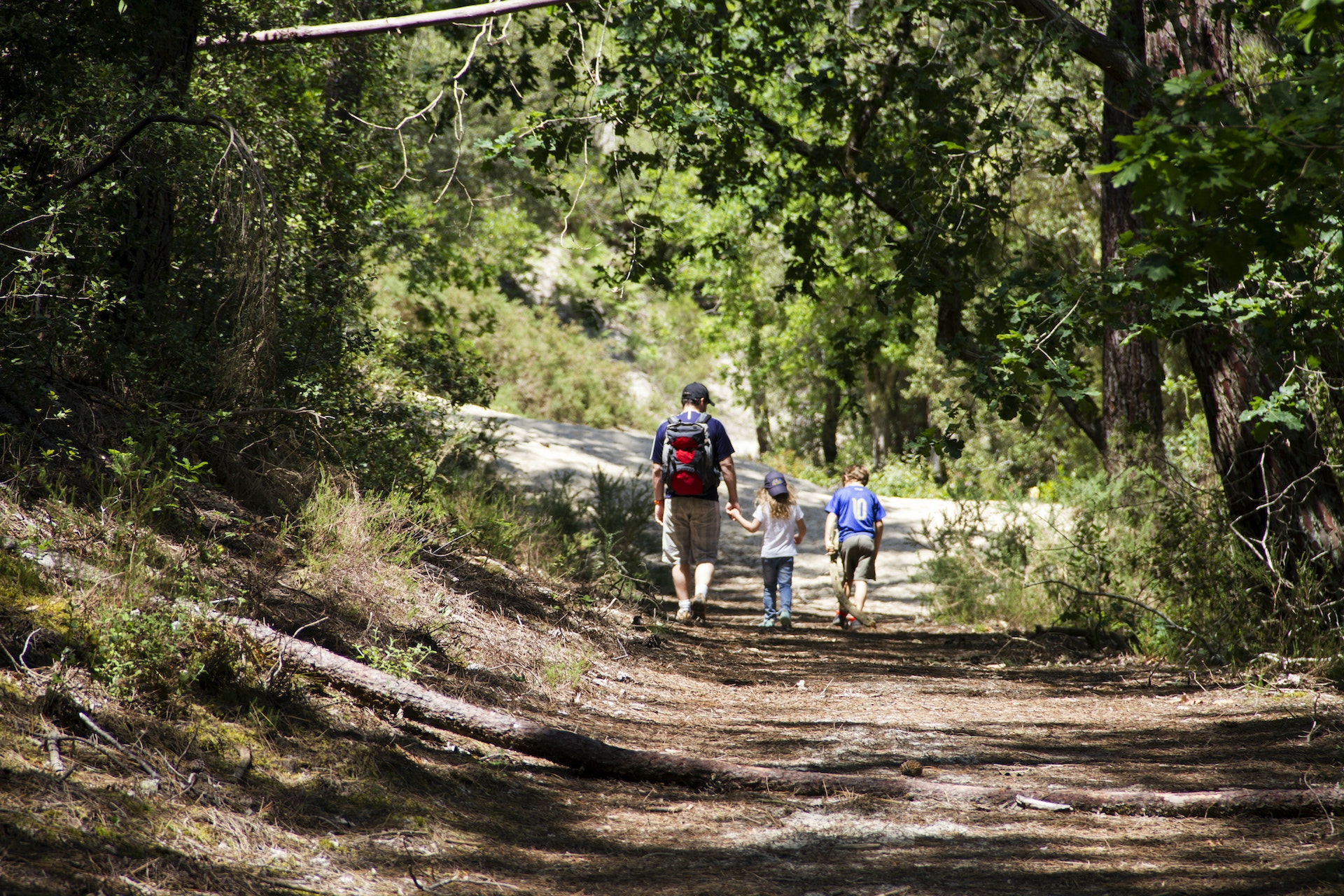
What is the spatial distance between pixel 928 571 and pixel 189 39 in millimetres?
8282

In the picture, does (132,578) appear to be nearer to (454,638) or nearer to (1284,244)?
(454,638)

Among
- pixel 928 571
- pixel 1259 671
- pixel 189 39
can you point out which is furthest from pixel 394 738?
pixel 928 571

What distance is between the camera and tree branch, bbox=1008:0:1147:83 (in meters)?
6.83

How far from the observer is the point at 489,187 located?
23922 mm

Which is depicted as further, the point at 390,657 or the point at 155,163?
the point at 155,163

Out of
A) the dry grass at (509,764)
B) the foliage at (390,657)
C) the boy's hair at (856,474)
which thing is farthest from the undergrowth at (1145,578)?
the foliage at (390,657)

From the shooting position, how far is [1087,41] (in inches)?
272

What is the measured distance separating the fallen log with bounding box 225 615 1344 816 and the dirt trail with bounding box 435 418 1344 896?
69 millimetres

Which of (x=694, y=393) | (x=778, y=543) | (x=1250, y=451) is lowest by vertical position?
(x=778, y=543)

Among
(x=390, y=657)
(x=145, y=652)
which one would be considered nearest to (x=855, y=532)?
(x=390, y=657)

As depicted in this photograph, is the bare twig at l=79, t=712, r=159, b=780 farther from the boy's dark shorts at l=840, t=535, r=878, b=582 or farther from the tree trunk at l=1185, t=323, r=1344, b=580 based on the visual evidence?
the boy's dark shorts at l=840, t=535, r=878, b=582

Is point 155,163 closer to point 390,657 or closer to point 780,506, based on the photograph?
point 390,657

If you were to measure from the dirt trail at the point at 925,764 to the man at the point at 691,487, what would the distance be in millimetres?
637

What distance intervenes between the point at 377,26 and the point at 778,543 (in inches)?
218
